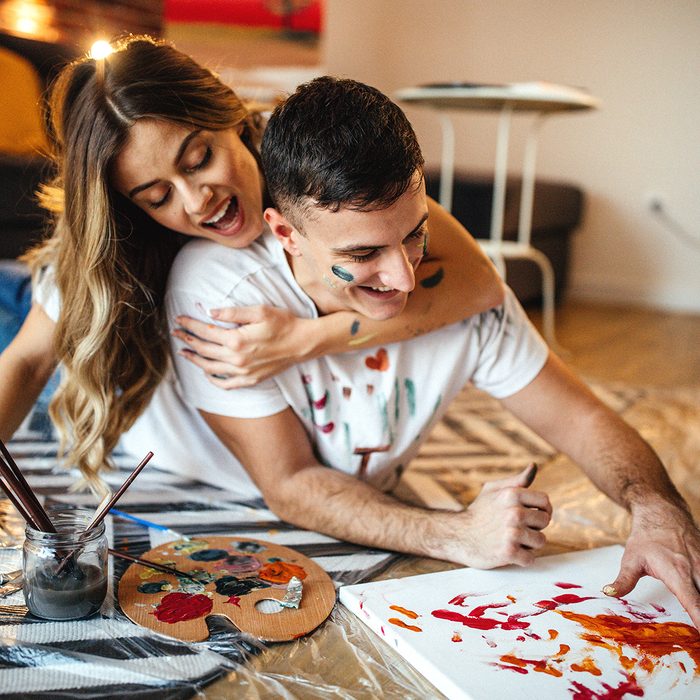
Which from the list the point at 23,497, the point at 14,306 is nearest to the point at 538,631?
the point at 23,497

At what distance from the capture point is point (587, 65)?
438 cm

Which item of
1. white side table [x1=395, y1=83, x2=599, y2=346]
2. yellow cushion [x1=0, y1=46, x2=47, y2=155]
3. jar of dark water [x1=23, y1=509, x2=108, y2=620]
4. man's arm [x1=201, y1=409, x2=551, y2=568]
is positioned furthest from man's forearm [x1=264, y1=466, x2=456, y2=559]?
yellow cushion [x1=0, y1=46, x2=47, y2=155]

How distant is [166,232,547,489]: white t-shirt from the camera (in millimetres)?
1204

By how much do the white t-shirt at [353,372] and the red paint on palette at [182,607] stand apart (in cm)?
30

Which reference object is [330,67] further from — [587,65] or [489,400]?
[489,400]

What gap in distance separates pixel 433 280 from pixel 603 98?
3562 mm

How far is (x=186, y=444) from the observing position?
1387mm

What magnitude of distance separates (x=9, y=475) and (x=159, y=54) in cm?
63

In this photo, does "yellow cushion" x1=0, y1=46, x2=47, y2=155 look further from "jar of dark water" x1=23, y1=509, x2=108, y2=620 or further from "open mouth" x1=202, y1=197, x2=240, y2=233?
"jar of dark water" x1=23, y1=509, x2=108, y2=620

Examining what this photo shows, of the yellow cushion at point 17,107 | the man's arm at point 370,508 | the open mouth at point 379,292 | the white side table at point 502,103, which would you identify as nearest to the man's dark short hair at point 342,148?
the open mouth at point 379,292

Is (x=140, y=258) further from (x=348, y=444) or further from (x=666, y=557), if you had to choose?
(x=666, y=557)

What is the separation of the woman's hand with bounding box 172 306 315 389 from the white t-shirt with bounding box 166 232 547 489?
30 mm

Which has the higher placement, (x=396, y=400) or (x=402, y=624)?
(x=396, y=400)

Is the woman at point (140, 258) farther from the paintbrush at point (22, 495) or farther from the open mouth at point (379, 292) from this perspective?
the paintbrush at point (22, 495)
